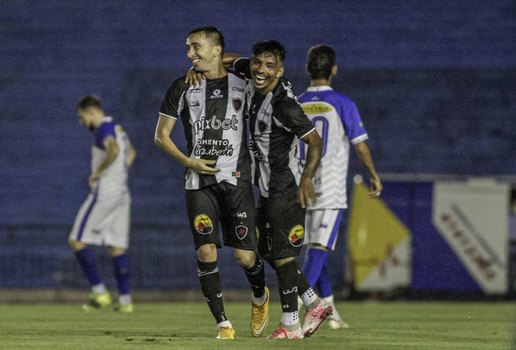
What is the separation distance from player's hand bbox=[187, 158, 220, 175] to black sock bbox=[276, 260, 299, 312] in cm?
87

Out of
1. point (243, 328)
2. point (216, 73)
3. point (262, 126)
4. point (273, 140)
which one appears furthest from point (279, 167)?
point (243, 328)

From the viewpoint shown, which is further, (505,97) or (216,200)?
(505,97)

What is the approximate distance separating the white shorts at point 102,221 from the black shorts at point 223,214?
19.0 feet

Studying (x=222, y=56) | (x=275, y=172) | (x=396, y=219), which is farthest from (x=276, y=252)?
(x=396, y=219)

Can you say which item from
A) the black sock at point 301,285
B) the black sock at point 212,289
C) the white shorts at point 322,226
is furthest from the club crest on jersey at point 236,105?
the white shorts at point 322,226

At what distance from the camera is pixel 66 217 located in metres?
19.5

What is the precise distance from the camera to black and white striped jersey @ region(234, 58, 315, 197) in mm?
8586

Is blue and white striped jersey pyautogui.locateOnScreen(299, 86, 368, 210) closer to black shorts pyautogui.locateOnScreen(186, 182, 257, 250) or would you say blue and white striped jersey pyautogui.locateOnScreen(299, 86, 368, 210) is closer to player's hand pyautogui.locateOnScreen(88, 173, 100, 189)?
black shorts pyautogui.locateOnScreen(186, 182, 257, 250)

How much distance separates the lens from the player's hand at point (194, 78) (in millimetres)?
8500

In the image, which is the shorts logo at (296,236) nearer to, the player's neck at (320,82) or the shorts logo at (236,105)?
the shorts logo at (236,105)

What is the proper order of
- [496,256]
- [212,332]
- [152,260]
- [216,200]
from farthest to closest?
[152,260], [496,256], [212,332], [216,200]

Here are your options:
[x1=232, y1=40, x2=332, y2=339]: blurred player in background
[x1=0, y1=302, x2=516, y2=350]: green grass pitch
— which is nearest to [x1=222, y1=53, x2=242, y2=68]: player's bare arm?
[x1=232, y1=40, x2=332, y2=339]: blurred player in background

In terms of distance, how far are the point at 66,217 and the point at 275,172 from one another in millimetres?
11312

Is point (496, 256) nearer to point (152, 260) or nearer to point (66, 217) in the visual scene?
point (152, 260)
